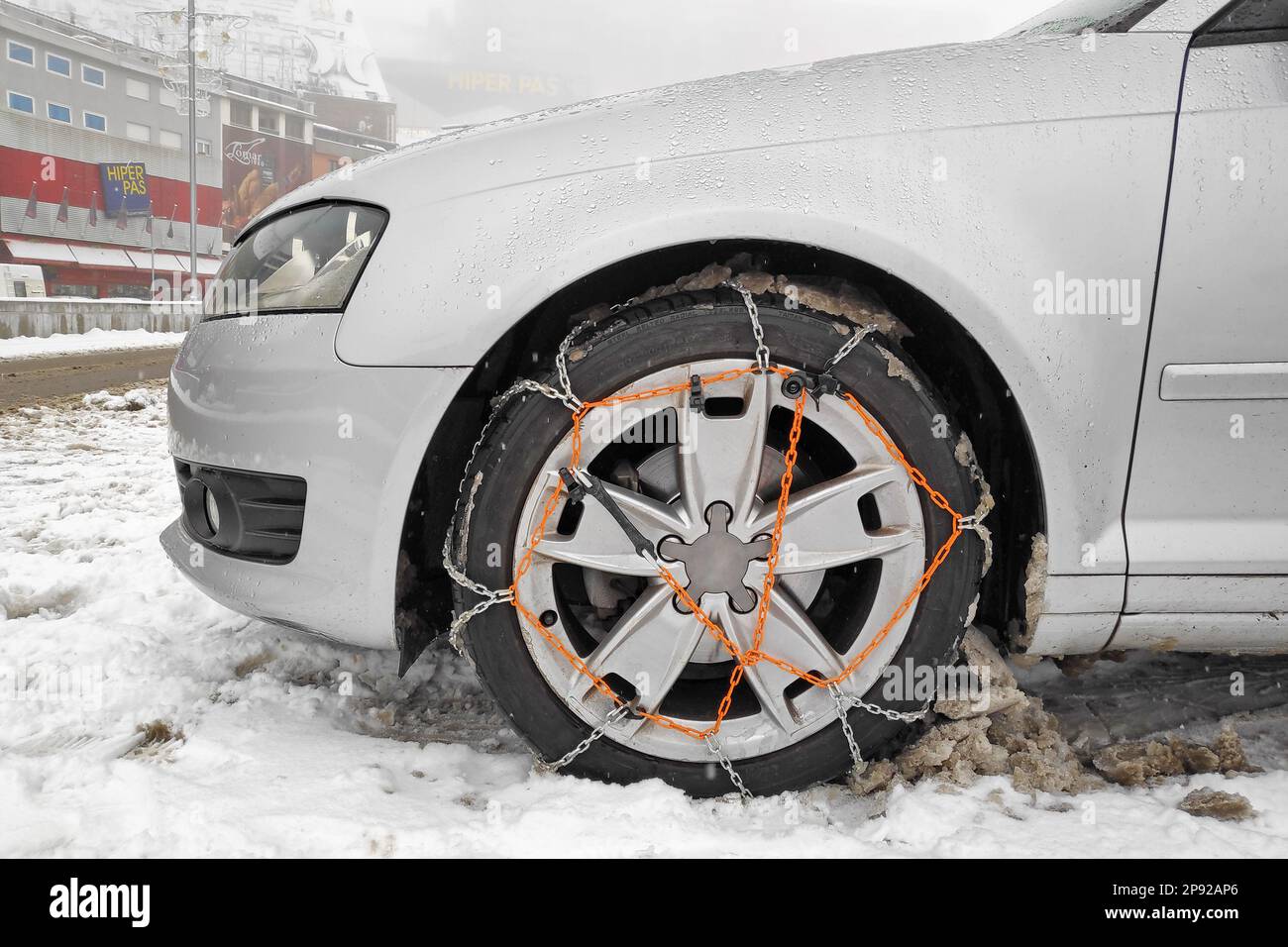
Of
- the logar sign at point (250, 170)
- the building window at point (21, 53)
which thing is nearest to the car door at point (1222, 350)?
the building window at point (21, 53)

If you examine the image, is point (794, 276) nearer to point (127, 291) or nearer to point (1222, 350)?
point (1222, 350)

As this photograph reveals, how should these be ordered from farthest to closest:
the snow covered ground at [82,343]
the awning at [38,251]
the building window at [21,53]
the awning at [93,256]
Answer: the building window at [21,53] < the awning at [93,256] < the awning at [38,251] < the snow covered ground at [82,343]

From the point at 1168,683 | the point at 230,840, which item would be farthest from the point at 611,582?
the point at 1168,683

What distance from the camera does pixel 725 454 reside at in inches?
54.1

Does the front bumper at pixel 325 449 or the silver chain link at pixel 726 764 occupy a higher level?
the front bumper at pixel 325 449

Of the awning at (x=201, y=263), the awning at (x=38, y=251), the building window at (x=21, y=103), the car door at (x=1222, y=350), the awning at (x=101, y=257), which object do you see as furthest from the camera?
the awning at (x=201, y=263)

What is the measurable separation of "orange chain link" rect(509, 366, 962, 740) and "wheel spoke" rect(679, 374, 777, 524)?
0.18 ft

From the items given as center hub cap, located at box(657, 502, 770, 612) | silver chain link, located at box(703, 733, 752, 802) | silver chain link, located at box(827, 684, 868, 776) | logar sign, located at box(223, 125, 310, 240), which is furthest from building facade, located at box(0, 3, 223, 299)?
silver chain link, located at box(827, 684, 868, 776)

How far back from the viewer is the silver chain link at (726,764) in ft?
4.64

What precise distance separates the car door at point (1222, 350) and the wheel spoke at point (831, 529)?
420 millimetres

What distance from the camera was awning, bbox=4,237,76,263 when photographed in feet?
81.1

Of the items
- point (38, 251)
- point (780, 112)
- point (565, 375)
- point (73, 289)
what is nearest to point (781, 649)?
point (565, 375)

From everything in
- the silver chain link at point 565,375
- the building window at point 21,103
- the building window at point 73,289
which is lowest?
the silver chain link at point 565,375

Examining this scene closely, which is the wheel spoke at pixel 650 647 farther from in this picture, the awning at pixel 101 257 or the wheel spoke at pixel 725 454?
the awning at pixel 101 257
